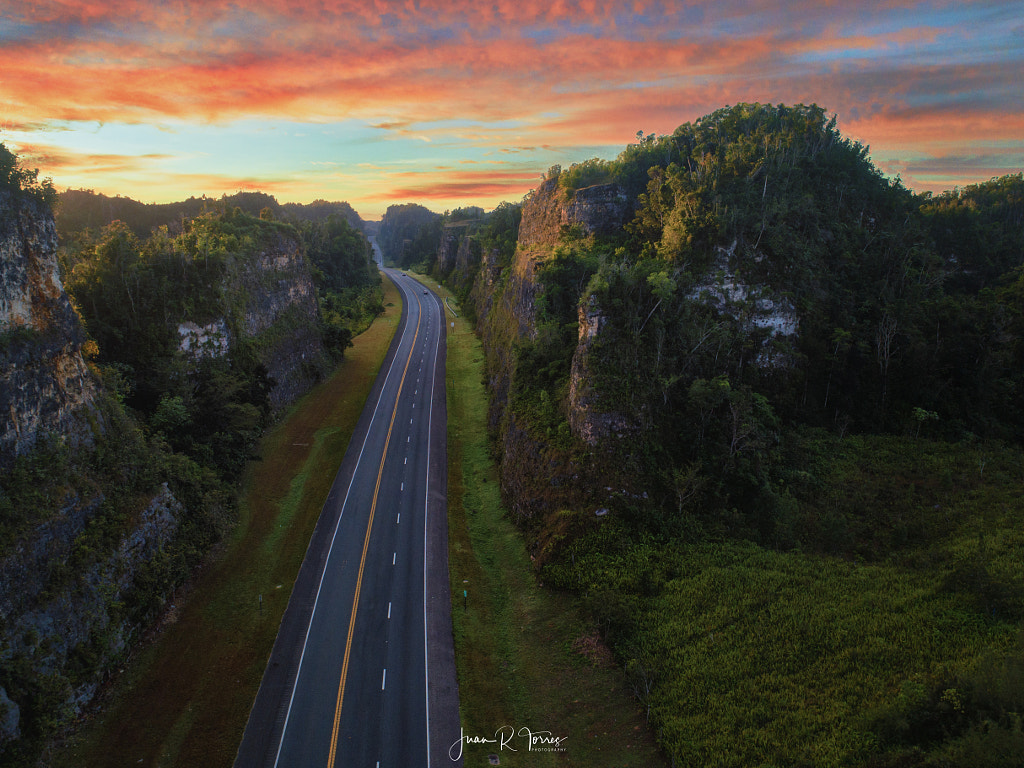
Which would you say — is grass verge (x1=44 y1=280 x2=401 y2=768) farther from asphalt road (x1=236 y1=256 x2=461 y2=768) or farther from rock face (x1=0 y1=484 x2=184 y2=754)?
rock face (x1=0 y1=484 x2=184 y2=754)

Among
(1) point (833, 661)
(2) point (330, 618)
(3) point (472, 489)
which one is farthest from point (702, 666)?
(3) point (472, 489)

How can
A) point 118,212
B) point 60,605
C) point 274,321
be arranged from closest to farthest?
point 60,605 → point 274,321 → point 118,212

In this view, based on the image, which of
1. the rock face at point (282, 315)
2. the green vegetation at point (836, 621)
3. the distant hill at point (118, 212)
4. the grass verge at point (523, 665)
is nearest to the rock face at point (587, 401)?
the green vegetation at point (836, 621)

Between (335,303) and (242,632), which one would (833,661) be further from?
(335,303)

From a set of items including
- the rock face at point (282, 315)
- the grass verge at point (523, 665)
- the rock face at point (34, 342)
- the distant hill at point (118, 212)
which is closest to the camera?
the grass verge at point (523, 665)

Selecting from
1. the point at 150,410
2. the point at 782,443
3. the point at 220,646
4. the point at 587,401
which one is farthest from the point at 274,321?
the point at 782,443

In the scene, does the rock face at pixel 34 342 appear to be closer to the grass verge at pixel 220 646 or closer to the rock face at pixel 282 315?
the grass verge at pixel 220 646

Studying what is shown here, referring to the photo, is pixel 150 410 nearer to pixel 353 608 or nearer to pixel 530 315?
pixel 353 608
